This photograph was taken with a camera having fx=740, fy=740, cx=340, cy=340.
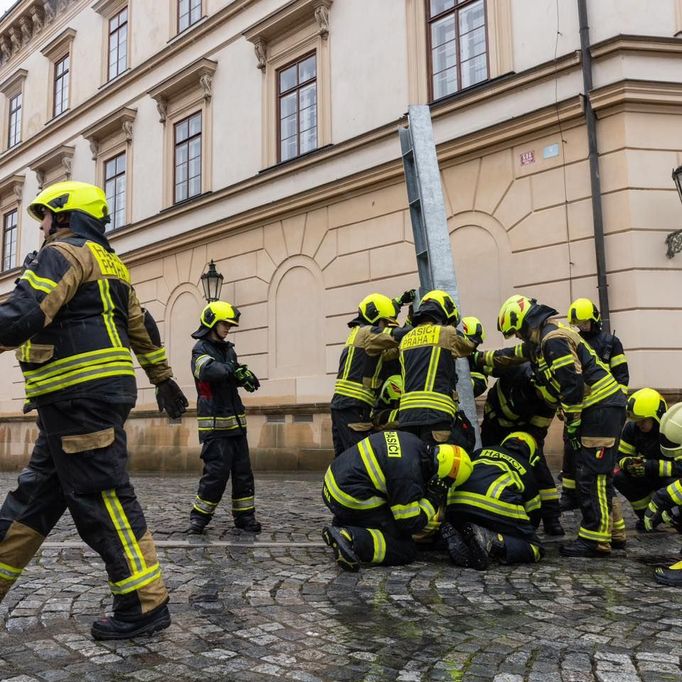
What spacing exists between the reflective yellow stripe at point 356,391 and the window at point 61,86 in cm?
1597

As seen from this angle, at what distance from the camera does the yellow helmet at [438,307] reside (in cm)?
555

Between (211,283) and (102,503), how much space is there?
10.5 meters

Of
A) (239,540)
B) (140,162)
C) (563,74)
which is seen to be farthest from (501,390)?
(140,162)

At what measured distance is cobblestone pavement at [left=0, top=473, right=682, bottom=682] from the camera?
2.78 metres

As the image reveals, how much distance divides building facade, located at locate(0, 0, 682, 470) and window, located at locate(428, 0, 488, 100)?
31 mm

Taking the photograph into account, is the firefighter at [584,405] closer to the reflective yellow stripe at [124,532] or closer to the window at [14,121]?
the reflective yellow stripe at [124,532]

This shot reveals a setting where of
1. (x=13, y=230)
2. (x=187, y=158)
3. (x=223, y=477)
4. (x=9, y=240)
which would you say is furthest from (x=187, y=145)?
(x=223, y=477)

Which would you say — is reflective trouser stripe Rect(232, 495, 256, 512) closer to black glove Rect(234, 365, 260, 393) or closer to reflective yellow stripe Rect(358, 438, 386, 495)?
black glove Rect(234, 365, 260, 393)

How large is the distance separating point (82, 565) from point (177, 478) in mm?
8379

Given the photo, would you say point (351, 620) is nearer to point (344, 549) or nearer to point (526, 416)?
point (344, 549)

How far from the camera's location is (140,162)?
16.5 meters

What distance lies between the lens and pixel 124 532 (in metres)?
3.12

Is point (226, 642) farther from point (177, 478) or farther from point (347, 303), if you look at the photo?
point (177, 478)

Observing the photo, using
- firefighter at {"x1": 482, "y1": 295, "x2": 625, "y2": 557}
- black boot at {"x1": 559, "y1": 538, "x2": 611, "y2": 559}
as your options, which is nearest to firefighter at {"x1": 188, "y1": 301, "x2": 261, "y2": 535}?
firefighter at {"x1": 482, "y1": 295, "x2": 625, "y2": 557}
